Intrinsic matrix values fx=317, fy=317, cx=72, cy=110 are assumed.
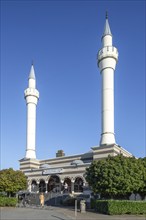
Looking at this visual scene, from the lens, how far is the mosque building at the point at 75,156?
193ft

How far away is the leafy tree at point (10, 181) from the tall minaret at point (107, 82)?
18.3 metres

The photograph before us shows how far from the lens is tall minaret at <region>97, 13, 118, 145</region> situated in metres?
58.8


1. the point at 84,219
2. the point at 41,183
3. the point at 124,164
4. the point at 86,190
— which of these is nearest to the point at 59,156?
the point at 41,183

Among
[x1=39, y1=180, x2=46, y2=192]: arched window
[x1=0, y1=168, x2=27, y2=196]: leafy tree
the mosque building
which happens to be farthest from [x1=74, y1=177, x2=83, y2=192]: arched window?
[x1=0, y1=168, x2=27, y2=196]: leafy tree

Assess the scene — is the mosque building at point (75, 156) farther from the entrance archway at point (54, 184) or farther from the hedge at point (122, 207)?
the hedge at point (122, 207)

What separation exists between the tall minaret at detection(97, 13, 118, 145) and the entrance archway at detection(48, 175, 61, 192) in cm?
1377

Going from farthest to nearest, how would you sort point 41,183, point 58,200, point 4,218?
point 41,183 < point 58,200 < point 4,218

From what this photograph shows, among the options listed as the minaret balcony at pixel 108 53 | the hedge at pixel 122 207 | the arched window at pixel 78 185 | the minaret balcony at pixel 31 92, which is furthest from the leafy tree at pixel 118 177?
the minaret balcony at pixel 31 92

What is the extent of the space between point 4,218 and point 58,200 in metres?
22.4

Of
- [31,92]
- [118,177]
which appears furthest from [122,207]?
[31,92]

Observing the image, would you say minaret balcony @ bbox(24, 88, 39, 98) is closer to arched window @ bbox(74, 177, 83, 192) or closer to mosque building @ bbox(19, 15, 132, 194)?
mosque building @ bbox(19, 15, 132, 194)

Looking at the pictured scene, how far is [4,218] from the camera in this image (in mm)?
26562

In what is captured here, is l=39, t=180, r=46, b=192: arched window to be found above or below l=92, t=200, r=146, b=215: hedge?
below

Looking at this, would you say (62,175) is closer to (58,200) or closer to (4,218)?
(58,200)
